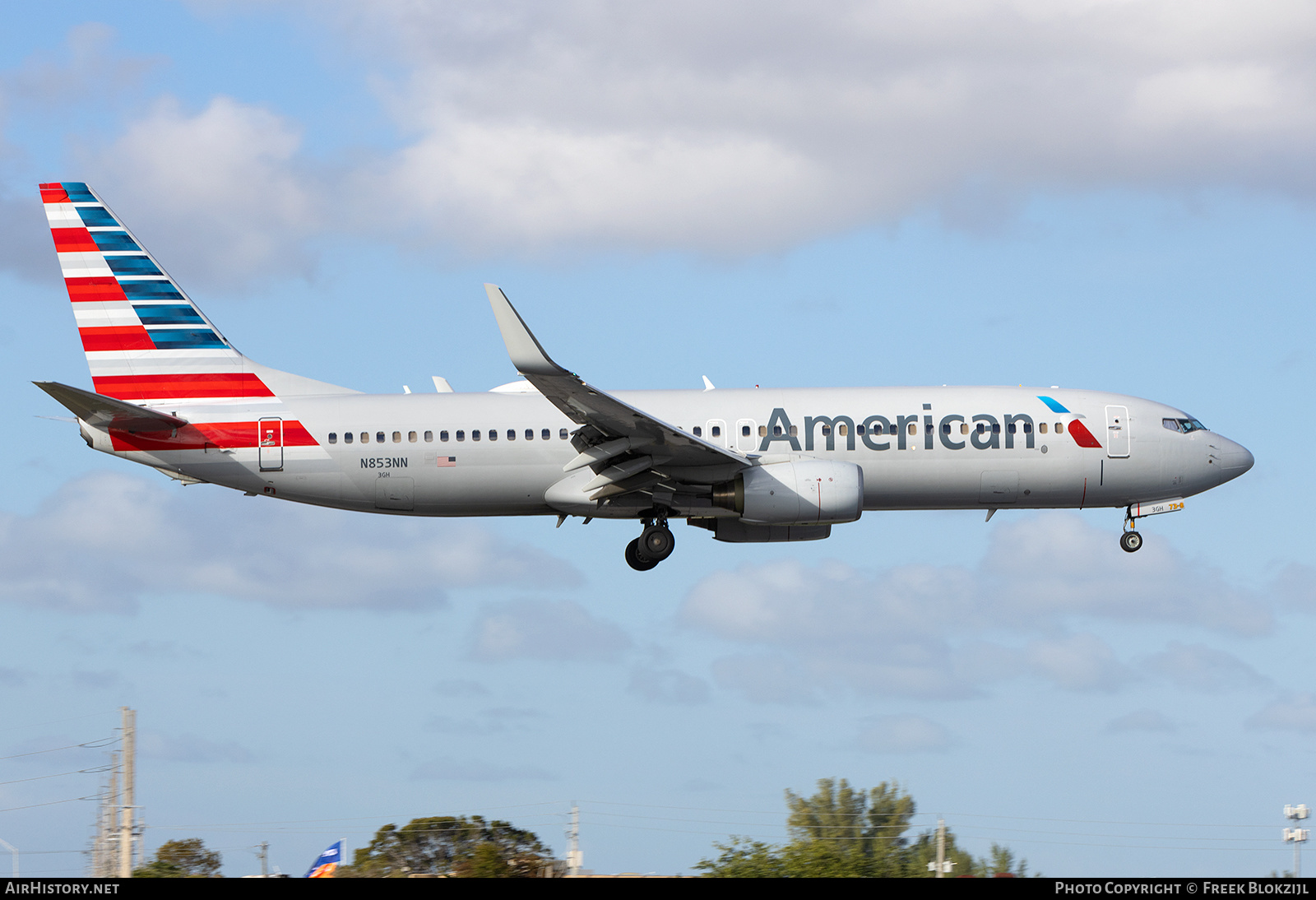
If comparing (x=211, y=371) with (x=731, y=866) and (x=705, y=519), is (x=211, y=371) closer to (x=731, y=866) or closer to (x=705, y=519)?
(x=705, y=519)

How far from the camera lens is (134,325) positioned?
39.8 metres

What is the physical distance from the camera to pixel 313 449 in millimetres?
37250

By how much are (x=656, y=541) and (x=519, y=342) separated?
27.3 ft

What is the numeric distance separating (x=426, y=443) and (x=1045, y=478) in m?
15.9

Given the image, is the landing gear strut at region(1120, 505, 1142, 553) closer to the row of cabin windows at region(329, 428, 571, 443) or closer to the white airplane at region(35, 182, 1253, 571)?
the white airplane at region(35, 182, 1253, 571)

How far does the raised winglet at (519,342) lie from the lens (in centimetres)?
3123

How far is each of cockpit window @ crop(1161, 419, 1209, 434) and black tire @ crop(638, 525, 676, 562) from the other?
44.1 feet

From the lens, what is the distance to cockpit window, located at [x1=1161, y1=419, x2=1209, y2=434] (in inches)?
1518

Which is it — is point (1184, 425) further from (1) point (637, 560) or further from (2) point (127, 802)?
(2) point (127, 802)

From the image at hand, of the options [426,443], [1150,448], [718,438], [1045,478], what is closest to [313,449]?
[426,443]

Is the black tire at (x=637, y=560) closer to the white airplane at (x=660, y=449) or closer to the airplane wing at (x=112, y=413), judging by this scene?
the white airplane at (x=660, y=449)

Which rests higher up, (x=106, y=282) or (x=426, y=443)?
(x=106, y=282)

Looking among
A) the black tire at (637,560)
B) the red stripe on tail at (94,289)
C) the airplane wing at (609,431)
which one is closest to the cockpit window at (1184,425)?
the airplane wing at (609,431)
